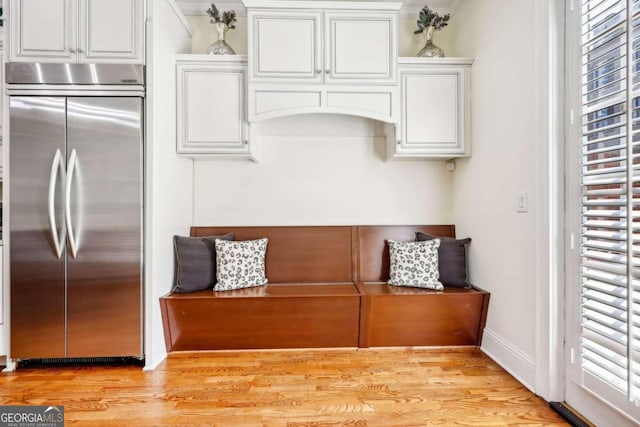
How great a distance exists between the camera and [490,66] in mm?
2258

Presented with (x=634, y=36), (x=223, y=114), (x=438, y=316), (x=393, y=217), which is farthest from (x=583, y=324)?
(x=223, y=114)

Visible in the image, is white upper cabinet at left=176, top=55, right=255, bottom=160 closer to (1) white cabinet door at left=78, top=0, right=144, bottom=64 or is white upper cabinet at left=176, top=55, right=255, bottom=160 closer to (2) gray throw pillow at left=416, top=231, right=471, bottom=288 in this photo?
(1) white cabinet door at left=78, top=0, right=144, bottom=64

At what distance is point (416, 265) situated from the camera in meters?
2.49

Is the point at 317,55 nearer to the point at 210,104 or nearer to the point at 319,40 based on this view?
the point at 319,40

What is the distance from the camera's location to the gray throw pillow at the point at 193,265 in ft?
7.78

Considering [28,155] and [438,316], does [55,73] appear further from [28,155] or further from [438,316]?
[438,316]

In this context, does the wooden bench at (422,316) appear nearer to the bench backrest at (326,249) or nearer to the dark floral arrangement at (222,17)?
the bench backrest at (326,249)

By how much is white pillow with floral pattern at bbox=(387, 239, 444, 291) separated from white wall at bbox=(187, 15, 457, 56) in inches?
68.9

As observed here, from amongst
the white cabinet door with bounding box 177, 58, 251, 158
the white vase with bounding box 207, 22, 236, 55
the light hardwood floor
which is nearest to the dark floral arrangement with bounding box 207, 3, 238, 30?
the white vase with bounding box 207, 22, 236, 55

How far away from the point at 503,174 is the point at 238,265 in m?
2.00

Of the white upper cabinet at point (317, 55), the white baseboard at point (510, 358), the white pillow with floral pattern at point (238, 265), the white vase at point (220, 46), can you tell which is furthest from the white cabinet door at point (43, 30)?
the white baseboard at point (510, 358)

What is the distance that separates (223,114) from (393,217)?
1.68 meters

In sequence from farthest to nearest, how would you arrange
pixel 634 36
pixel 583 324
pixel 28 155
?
pixel 28 155, pixel 583 324, pixel 634 36

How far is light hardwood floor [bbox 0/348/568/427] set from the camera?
161 cm
